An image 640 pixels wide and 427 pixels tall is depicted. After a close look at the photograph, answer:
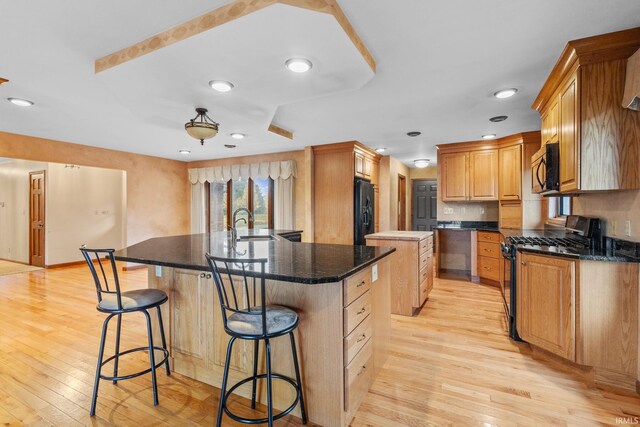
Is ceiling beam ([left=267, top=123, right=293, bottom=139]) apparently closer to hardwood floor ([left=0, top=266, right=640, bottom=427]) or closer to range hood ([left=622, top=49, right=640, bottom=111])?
hardwood floor ([left=0, top=266, right=640, bottom=427])

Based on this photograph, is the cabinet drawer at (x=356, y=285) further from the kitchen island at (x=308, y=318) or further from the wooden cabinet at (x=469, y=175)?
the wooden cabinet at (x=469, y=175)

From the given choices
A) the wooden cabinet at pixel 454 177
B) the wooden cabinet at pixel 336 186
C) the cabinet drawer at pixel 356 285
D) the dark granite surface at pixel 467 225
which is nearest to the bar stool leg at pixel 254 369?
the cabinet drawer at pixel 356 285

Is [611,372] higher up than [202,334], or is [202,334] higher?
[202,334]

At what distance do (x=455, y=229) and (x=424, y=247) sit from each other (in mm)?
1784

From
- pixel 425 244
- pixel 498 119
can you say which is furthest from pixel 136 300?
pixel 498 119

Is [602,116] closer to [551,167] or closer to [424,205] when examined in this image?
[551,167]

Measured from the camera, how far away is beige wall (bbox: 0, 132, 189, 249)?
473 centimetres

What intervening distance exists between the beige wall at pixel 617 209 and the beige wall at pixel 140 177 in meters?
7.06

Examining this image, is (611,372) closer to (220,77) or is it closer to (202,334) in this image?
(202,334)

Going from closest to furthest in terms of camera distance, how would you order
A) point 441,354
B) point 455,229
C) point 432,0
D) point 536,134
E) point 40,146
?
1. point 432,0
2. point 441,354
3. point 536,134
4. point 40,146
5. point 455,229

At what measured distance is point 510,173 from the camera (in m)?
Answer: 4.76

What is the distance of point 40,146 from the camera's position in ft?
15.8

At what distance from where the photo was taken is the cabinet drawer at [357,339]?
167 cm

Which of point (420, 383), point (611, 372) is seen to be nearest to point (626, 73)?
point (611, 372)
